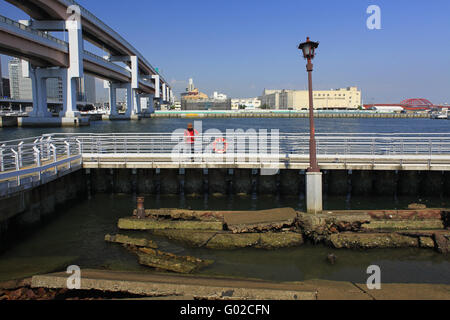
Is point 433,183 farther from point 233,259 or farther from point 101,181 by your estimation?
point 101,181

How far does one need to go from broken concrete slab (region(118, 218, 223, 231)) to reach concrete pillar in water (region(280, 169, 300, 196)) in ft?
18.9

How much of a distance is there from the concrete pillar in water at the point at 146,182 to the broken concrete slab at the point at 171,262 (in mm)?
7072

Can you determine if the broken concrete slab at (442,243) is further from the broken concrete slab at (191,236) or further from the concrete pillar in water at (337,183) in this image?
the broken concrete slab at (191,236)

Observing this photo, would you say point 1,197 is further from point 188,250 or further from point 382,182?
point 382,182

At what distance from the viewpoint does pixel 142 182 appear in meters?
17.0

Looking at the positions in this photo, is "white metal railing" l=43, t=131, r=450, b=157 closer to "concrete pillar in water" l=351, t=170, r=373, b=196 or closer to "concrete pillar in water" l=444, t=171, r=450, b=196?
"concrete pillar in water" l=351, t=170, r=373, b=196

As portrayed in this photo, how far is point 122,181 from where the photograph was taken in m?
17.1

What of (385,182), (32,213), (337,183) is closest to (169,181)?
(32,213)

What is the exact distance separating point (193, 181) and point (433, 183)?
1077 cm

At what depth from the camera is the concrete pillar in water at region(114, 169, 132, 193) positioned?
17125 millimetres

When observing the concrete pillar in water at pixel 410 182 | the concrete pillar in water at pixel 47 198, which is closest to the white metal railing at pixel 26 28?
the concrete pillar in water at pixel 47 198
